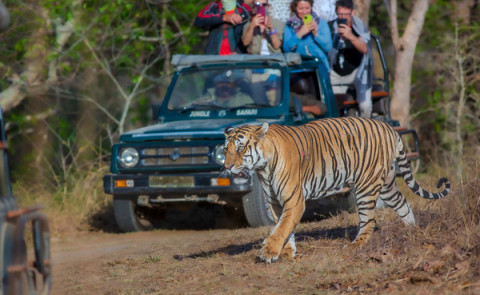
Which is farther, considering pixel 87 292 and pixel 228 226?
pixel 228 226

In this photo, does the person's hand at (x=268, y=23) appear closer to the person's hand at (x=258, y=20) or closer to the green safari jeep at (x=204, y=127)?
the person's hand at (x=258, y=20)

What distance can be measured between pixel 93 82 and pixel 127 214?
5155mm

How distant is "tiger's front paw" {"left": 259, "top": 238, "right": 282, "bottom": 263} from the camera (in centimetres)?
607

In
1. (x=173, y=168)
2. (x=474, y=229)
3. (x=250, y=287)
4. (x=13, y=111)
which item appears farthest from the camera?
(x=13, y=111)

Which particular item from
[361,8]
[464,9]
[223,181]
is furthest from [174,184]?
[464,9]

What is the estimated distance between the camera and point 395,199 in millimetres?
7121

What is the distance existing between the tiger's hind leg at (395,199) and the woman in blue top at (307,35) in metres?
2.93

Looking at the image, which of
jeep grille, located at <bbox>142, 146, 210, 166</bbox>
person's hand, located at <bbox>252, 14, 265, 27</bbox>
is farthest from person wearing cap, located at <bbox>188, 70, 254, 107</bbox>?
jeep grille, located at <bbox>142, 146, 210, 166</bbox>

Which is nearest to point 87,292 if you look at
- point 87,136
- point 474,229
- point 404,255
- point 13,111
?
point 404,255

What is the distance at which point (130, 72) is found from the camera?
1428 centimetres

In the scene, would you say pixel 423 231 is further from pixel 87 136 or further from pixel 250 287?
pixel 87 136

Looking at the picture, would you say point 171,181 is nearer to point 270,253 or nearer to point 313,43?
point 313,43

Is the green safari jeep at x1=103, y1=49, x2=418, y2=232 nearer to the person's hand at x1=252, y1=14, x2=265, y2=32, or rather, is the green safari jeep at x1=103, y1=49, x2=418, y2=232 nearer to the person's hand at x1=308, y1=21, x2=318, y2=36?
the person's hand at x1=308, y1=21, x2=318, y2=36

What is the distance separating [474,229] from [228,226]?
4396 millimetres
